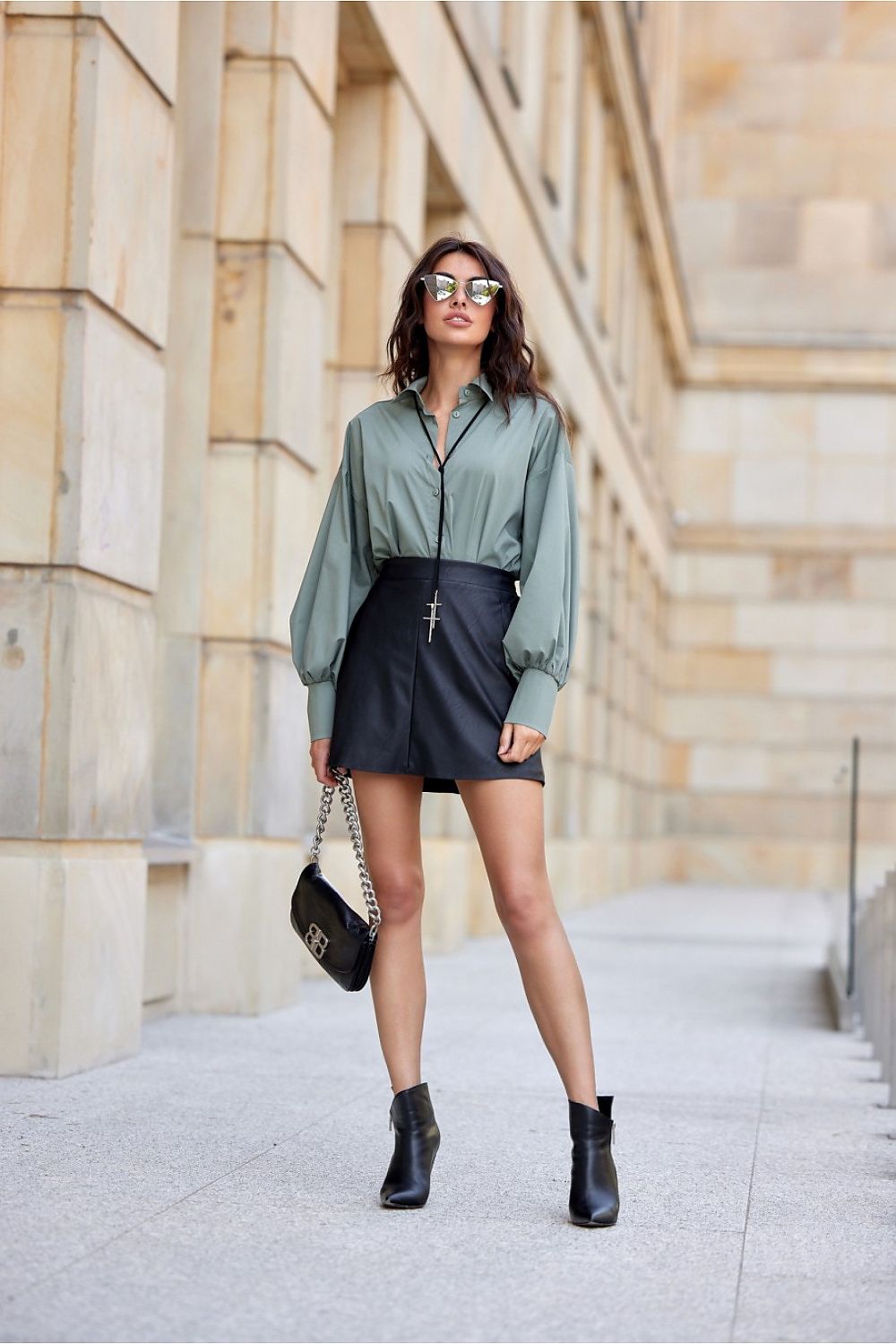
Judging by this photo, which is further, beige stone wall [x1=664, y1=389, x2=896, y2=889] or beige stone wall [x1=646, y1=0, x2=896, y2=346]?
beige stone wall [x1=646, y1=0, x2=896, y2=346]

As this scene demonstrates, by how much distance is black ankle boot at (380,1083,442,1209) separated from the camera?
4.27 m

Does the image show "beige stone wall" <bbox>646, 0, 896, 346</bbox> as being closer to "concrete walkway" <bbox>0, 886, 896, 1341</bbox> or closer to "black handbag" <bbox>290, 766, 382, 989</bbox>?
"concrete walkway" <bbox>0, 886, 896, 1341</bbox>

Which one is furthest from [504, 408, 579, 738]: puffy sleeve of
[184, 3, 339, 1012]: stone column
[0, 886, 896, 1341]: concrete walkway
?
[184, 3, 339, 1012]: stone column

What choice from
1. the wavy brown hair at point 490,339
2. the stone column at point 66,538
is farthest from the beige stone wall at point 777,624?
the wavy brown hair at point 490,339

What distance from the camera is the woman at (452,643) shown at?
4.21m

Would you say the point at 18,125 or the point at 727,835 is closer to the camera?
the point at 18,125

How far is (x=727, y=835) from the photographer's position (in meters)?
31.6

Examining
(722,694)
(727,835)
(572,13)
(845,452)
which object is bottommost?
(727,835)

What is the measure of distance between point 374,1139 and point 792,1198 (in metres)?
1.15

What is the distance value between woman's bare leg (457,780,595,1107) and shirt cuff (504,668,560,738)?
14cm

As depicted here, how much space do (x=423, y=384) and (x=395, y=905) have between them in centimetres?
118

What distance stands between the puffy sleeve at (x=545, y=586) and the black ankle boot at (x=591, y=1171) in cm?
83

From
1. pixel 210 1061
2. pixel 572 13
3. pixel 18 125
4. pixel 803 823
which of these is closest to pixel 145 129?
pixel 18 125

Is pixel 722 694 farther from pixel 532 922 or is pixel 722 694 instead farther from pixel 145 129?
pixel 532 922
